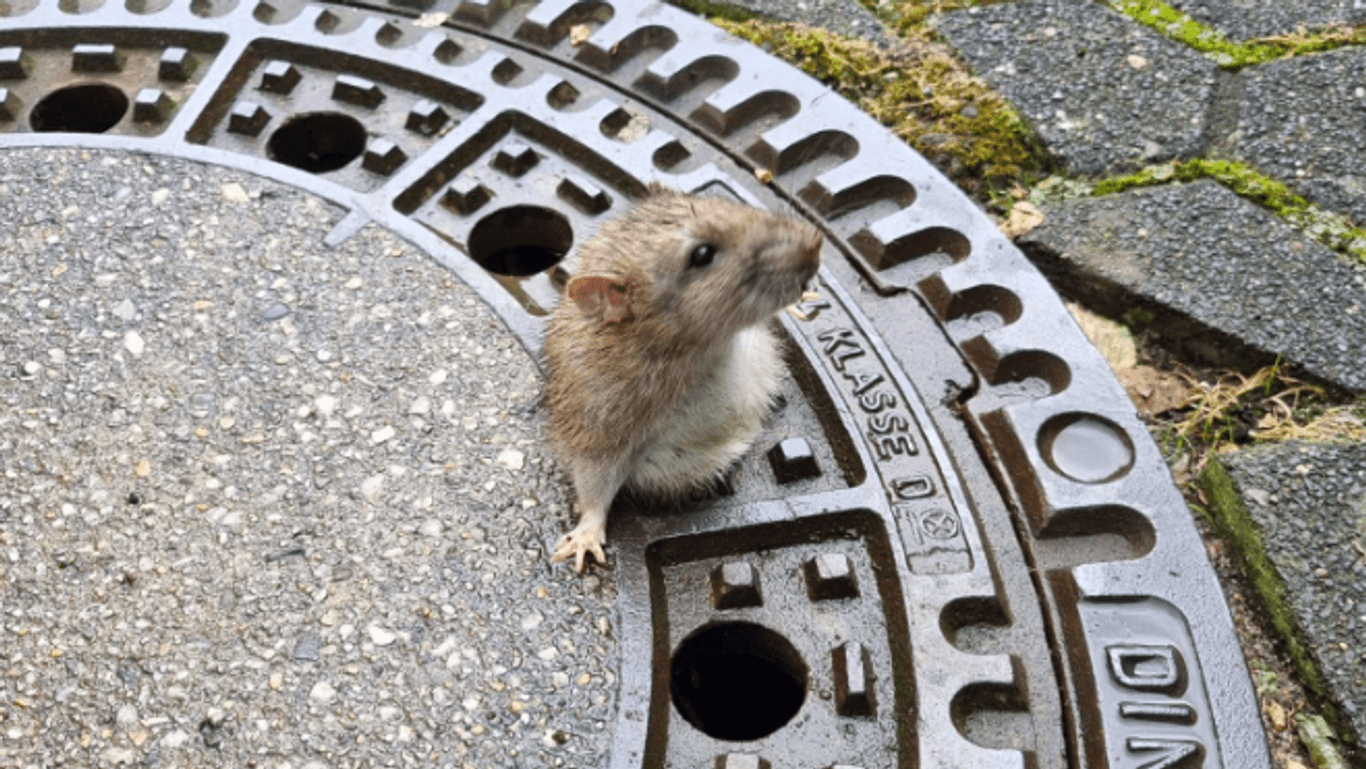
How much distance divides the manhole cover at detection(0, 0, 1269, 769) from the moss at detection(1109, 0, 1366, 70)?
1064 millimetres

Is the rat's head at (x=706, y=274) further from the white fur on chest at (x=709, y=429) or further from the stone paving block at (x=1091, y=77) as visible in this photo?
the stone paving block at (x=1091, y=77)

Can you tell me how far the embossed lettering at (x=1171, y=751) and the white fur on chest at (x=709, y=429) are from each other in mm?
1031

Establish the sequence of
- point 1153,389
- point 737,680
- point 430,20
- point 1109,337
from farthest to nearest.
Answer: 1. point 430,20
2. point 1109,337
3. point 1153,389
4. point 737,680

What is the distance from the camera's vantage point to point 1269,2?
3.57m

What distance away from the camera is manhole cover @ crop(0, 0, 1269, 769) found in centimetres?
232

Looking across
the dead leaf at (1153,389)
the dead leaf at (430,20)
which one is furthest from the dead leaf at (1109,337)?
the dead leaf at (430,20)

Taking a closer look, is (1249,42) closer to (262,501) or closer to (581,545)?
(581,545)

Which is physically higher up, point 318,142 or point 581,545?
point 581,545

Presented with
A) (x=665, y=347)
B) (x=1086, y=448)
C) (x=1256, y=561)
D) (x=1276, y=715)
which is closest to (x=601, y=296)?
(x=665, y=347)

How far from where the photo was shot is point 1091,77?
347 cm

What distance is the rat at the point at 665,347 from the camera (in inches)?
96.8

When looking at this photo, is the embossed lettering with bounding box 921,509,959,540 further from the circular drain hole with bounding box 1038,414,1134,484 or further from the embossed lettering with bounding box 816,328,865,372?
the embossed lettering with bounding box 816,328,865,372

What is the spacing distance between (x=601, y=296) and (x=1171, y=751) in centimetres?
145

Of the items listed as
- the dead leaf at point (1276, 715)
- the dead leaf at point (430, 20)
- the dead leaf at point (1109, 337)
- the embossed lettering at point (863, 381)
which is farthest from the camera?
the dead leaf at point (430, 20)
